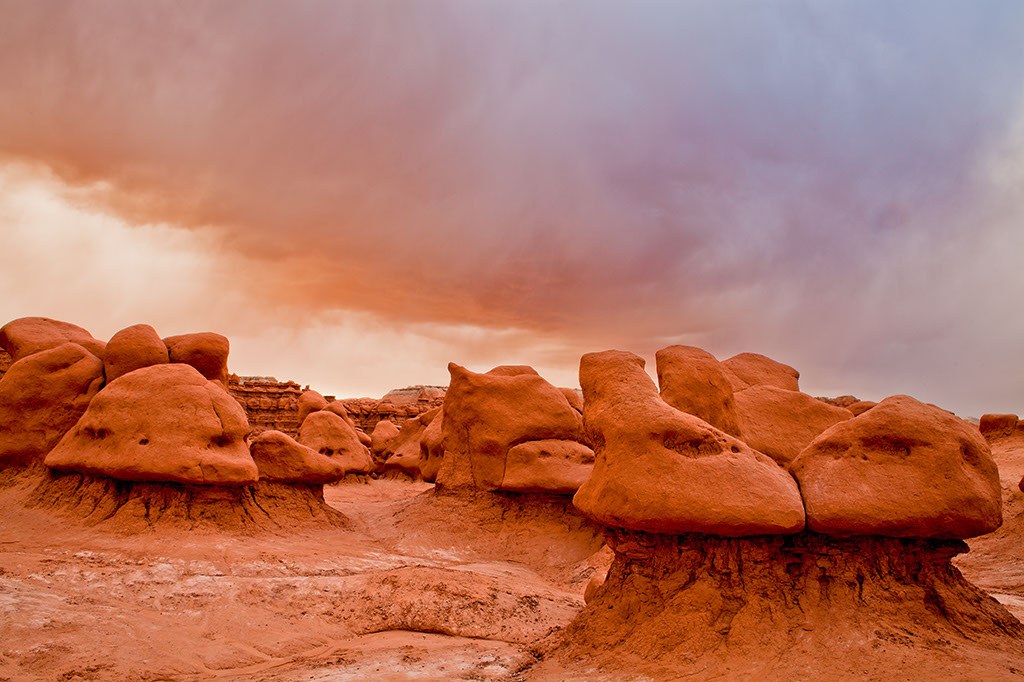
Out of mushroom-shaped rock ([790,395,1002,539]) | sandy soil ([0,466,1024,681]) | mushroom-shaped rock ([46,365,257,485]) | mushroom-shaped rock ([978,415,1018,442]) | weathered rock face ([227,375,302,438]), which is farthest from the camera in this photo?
weathered rock face ([227,375,302,438])

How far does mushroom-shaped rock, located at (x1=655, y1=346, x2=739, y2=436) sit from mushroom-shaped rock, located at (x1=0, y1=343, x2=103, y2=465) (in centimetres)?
1056

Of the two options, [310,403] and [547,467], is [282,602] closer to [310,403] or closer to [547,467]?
[547,467]

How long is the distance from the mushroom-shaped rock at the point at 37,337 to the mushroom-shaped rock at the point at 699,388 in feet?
36.7

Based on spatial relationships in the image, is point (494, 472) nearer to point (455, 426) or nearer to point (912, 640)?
point (455, 426)

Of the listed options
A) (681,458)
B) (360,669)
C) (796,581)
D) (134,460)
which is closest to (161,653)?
(360,669)

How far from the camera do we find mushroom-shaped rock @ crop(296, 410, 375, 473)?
19047 mm

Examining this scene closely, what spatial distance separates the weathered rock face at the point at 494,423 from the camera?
1338cm

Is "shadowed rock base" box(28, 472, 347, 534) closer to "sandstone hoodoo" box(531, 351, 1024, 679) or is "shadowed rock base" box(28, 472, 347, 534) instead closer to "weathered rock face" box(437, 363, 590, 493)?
"weathered rock face" box(437, 363, 590, 493)

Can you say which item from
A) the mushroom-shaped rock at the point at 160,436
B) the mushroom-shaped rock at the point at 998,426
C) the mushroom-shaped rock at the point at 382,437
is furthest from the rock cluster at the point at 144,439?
the mushroom-shaped rock at the point at 998,426

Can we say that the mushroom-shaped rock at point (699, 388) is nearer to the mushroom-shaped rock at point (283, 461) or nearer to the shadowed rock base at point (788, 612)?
the shadowed rock base at point (788, 612)

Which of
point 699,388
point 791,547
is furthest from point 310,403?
point 791,547

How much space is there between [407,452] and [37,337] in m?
12.9

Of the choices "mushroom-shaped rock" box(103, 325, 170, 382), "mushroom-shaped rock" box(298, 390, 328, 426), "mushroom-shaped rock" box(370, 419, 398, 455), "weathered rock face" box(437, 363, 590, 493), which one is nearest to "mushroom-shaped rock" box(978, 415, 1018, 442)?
"weathered rock face" box(437, 363, 590, 493)

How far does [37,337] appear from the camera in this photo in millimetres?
13867
